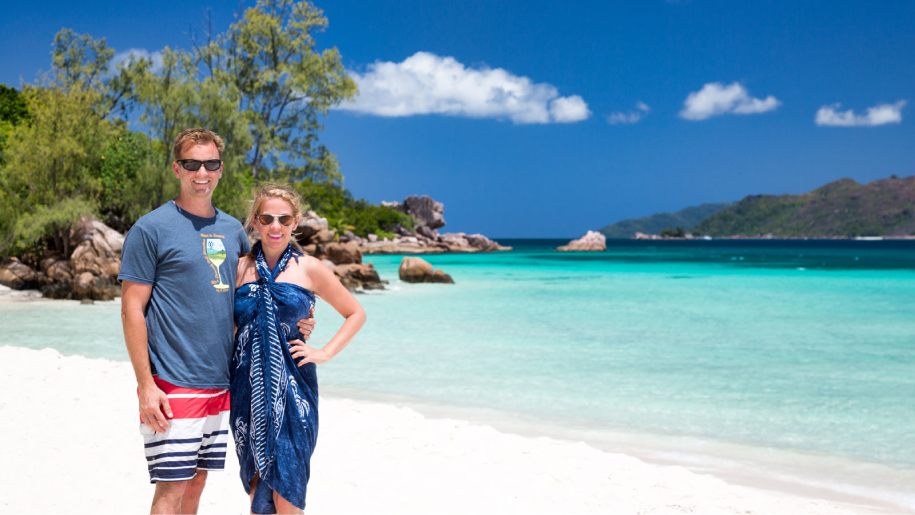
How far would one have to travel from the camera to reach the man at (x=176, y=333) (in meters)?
2.95

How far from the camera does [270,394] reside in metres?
3.01

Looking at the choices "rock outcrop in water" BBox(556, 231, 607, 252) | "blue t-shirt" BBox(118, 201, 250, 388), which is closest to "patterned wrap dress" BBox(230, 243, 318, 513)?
"blue t-shirt" BBox(118, 201, 250, 388)

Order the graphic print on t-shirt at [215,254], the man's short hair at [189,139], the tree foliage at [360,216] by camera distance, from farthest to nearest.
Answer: the tree foliage at [360,216] < the man's short hair at [189,139] < the graphic print on t-shirt at [215,254]

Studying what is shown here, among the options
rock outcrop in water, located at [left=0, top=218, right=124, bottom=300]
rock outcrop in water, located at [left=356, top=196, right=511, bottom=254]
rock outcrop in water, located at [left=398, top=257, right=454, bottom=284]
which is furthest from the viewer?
rock outcrop in water, located at [left=356, top=196, right=511, bottom=254]

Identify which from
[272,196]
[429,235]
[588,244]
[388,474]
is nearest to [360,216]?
[429,235]

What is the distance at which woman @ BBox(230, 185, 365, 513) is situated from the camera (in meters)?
3.02

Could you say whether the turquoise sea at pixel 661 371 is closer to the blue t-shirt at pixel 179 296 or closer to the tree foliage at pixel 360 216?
the blue t-shirt at pixel 179 296

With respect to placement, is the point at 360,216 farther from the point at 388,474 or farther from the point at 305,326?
the point at 305,326

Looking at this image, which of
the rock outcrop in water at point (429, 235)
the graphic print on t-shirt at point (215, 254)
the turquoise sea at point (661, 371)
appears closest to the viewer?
the graphic print on t-shirt at point (215, 254)

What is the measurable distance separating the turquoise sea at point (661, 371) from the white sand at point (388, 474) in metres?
1.27

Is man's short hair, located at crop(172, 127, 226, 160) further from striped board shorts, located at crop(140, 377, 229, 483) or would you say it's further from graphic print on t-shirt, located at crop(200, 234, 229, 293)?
striped board shorts, located at crop(140, 377, 229, 483)

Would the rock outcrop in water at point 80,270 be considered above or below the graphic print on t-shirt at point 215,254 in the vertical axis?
below

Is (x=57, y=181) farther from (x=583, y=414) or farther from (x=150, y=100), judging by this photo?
(x=583, y=414)

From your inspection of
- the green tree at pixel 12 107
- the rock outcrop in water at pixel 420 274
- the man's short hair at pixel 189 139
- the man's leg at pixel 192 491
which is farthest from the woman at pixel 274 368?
the green tree at pixel 12 107
